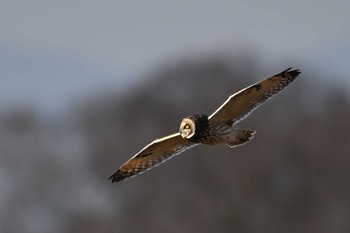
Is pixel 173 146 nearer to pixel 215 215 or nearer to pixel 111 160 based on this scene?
pixel 215 215

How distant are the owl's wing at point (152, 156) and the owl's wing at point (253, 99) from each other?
1.70 feet

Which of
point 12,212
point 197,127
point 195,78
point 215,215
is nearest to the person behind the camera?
point 197,127

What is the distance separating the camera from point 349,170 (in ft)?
125

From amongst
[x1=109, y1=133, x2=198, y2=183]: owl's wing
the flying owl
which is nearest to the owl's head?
the flying owl

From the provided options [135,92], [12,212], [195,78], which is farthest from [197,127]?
[135,92]

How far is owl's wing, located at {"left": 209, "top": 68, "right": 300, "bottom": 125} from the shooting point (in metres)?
15.2

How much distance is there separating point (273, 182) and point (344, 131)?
13.4 ft

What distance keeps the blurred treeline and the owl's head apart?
62.1 ft

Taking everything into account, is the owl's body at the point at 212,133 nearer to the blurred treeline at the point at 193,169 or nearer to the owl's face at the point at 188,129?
the owl's face at the point at 188,129

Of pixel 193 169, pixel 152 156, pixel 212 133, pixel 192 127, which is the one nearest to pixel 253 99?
pixel 212 133

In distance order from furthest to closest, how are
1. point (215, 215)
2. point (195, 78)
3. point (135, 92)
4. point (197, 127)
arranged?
point (135, 92), point (195, 78), point (215, 215), point (197, 127)

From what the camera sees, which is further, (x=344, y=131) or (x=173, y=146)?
(x=344, y=131)

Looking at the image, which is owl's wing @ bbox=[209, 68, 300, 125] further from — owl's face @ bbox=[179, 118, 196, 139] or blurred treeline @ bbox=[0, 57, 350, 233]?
blurred treeline @ bbox=[0, 57, 350, 233]

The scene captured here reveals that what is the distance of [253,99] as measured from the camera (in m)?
15.3
